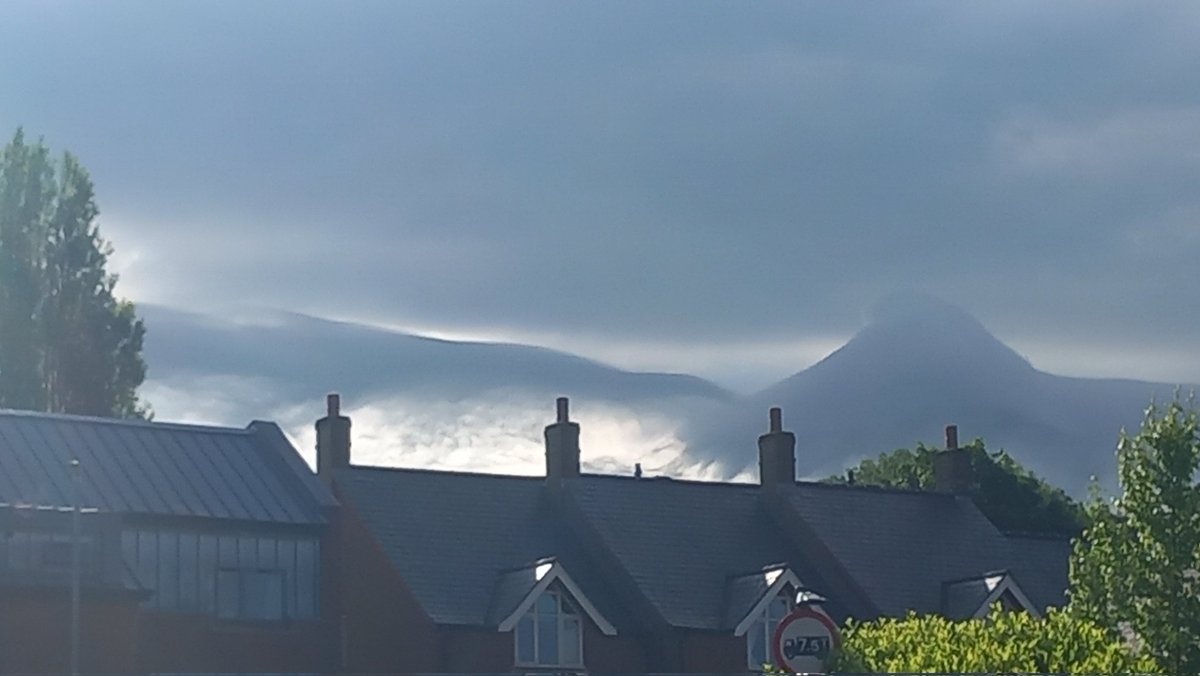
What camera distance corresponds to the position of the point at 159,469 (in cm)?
5375

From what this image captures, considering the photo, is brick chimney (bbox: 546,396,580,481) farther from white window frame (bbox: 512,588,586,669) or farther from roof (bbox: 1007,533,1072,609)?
roof (bbox: 1007,533,1072,609)

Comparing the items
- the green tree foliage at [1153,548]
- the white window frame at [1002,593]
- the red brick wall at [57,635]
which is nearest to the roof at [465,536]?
the red brick wall at [57,635]

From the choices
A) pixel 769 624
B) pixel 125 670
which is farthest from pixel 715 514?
pixel 125 670

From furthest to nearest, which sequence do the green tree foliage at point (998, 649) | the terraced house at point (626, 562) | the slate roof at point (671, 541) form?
the slate roof at point (671, 541) → the terraced house at point (626, 562) → the green tree foliage at point (998, 649)

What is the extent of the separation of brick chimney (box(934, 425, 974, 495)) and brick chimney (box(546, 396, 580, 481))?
13.9 metres

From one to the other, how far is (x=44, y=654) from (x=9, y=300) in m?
24.1

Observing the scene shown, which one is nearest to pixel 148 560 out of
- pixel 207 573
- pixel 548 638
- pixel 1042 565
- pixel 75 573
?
pixel 207 573

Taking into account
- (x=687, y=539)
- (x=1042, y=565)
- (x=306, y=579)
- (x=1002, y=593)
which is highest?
(x=687, y=539)

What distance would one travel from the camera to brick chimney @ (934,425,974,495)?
2741 inches

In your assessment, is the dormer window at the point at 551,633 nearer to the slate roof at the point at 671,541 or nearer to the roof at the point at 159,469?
the slate roof at the point at 671,541

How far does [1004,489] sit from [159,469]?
46.6 meters

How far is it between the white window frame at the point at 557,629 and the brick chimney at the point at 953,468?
18.4m

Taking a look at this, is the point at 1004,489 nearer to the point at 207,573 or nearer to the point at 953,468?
the point at 953,468

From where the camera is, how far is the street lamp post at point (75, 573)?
4531 centimetres
